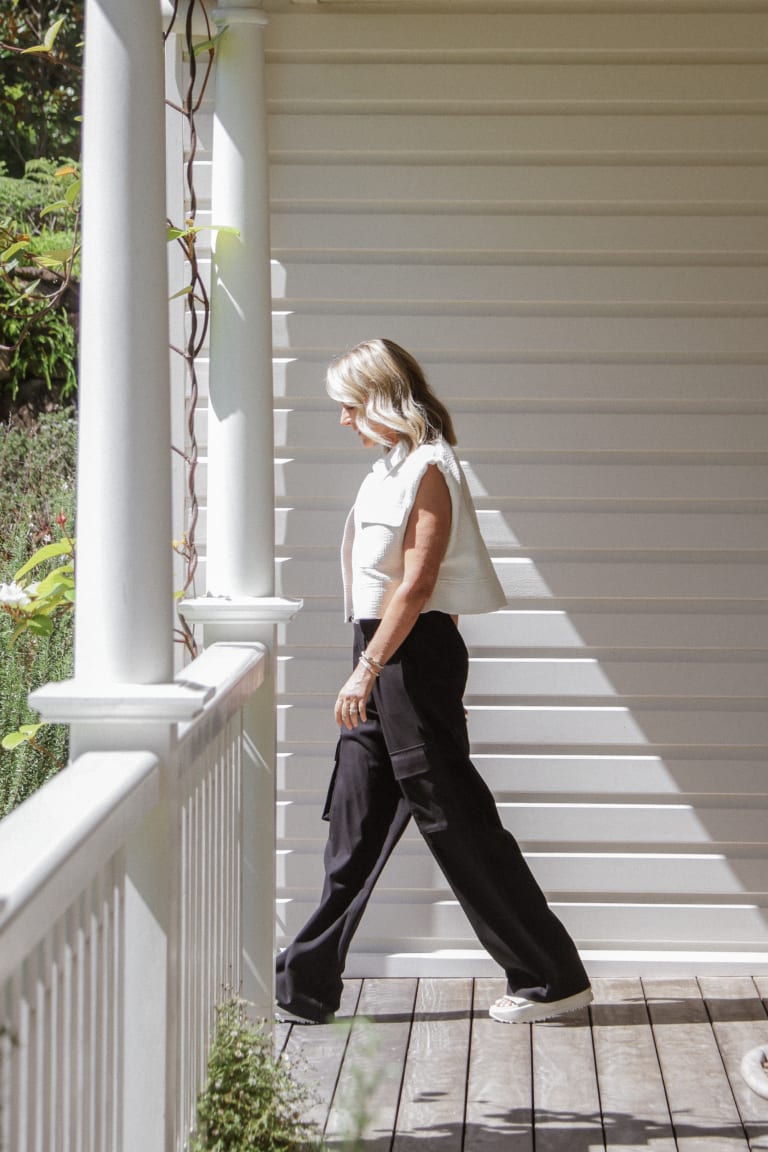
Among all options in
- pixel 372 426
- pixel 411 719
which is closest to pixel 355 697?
pixel 411 719

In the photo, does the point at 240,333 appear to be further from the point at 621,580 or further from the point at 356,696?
the point at 621,580

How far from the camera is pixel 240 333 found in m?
3.23

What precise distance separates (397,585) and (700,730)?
1216mm

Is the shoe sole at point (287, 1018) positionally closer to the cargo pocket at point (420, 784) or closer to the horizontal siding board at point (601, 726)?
the cargo pocket at point (420, 784)

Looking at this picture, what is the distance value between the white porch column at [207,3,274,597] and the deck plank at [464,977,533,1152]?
127cm

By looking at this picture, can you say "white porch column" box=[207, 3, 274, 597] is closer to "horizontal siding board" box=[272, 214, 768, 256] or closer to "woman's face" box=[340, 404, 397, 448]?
"woman's face" box=[340, 404, 397, 448]

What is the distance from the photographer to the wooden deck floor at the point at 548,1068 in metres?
3.10

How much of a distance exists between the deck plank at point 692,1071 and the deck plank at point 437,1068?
19.3 inches

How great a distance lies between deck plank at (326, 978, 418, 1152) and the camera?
9.96ft

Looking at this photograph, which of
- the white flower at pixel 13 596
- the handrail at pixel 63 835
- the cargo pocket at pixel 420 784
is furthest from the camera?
the white flower at pixel 13 596

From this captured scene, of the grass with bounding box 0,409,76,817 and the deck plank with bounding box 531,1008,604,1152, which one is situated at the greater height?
the grass with bounding box 0,409,76,817

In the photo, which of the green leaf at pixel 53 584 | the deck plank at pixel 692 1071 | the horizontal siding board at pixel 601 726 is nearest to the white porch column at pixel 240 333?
the green leaf at pixel 53 584

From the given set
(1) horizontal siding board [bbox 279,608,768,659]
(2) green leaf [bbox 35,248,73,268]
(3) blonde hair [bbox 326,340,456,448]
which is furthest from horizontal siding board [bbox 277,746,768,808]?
(2) green leaf [bbox 35,248,73,268]

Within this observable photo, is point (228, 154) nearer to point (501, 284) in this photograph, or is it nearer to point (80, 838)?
point (501, 284)
